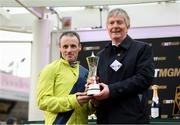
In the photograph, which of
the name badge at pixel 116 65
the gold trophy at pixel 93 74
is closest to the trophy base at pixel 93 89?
the gold trophy at pixel 93 74

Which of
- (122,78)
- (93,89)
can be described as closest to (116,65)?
(122,78)

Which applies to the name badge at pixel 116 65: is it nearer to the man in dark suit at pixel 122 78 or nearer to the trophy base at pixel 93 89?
A: the man in dark suit at pixel 122 78

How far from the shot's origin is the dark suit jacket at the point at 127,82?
1994 millimetres

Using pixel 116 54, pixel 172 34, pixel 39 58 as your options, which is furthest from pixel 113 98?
pixel 39 58

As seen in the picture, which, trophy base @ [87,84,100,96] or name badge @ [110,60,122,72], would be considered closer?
trophy base @ [87,84,100,96]

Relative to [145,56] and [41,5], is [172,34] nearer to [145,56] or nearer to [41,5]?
[41,5]

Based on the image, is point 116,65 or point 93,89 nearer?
point 93,89

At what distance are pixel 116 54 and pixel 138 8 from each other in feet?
12.0

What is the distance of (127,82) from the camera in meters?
1.99

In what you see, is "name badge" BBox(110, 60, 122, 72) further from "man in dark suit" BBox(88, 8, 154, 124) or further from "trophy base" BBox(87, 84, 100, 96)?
"trophy base" BBox(87, 84, 100, 96)

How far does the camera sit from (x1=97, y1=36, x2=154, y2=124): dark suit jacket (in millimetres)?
1994

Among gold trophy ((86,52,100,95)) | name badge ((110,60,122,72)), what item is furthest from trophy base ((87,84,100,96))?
name badge ((110,60,122,72))

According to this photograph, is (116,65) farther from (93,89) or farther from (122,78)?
(93,89)

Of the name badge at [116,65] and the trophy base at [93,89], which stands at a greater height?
the name badge at [116,65]
